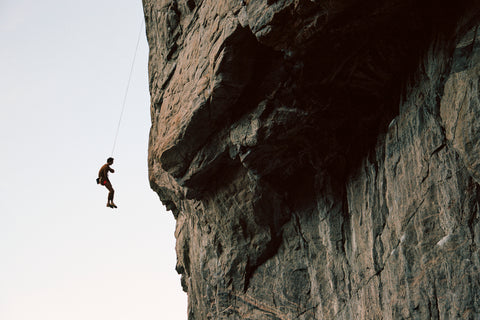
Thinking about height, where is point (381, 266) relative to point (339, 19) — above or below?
below

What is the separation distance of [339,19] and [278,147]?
3.89 metres

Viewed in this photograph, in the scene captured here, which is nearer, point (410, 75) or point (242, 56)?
point (410, 75)

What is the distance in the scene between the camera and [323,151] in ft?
41.5

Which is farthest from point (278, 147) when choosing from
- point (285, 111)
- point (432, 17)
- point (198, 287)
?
point (198, 287)

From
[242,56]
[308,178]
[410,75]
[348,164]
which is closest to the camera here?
[410,75]

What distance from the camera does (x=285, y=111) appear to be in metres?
11.7

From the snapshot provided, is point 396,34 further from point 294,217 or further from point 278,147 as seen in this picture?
point 294,217

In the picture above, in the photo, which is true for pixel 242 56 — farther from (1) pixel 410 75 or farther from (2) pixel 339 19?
(1) pixel 410 75

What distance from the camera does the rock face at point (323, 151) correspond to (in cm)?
877

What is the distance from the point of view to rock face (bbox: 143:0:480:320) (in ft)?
28.8

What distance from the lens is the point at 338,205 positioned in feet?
41.4

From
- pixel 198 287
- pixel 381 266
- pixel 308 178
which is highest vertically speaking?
pixel 308 178

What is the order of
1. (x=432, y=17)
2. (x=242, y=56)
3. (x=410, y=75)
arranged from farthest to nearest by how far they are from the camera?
(x=242, y=56), (x=410, y=75), (x=432, y=17)

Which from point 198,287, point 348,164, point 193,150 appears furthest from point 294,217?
point 198,287
